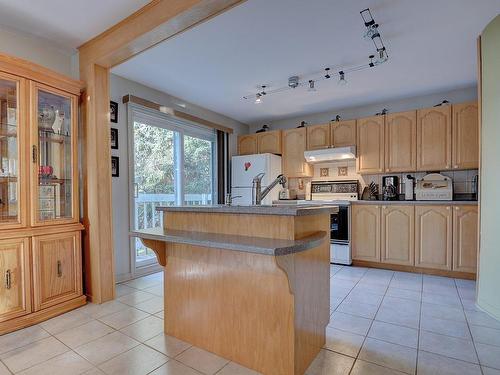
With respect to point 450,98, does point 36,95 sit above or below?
below

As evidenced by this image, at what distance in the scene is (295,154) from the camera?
4844mm

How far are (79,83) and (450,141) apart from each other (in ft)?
14.4

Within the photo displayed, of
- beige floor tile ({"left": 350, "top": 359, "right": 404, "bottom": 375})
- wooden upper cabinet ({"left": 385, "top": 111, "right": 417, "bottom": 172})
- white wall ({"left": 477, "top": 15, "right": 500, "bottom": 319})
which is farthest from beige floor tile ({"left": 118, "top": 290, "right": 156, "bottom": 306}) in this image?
wooden upper cabinet ({"left": 385, "top": 111, "right": 417, "bottom": 172})

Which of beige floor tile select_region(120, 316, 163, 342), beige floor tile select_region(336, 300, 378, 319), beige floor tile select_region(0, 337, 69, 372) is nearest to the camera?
beige floor tile select_region(0, 337, 69, 372)

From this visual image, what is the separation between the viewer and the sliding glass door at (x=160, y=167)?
12.0 ft

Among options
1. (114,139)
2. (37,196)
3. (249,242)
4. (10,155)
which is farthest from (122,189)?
(249,242)

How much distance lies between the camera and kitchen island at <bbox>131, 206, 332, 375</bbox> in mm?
1545

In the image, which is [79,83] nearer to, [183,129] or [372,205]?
[183,129]

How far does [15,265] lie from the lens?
2.21m

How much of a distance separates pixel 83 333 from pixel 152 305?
0.64 meters

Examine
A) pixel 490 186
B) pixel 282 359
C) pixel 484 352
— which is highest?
pixel 490 186

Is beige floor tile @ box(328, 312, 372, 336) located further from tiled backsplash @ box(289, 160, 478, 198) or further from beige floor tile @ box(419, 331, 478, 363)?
tiled backsplash @ box(289, 160, 478, 198)

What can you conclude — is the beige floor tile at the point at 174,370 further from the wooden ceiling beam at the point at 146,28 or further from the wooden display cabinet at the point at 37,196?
the wooden ceiling beam at the point at 146,28

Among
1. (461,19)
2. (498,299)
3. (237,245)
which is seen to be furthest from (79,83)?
(498,299)
